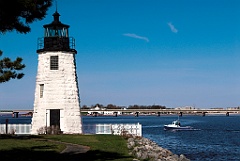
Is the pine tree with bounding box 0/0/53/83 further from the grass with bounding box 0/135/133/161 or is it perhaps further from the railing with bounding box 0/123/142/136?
the railing with bounding box 0/123/142/136

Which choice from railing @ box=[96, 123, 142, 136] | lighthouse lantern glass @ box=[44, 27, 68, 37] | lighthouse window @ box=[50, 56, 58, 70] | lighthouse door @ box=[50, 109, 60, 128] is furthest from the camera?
lighthouse door @ box=[50, 109, 60, 128]

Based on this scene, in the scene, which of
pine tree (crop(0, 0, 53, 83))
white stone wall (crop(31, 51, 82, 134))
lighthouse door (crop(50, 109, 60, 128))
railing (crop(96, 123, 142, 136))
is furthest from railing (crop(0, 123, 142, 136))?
→ pine tree (crop(0, 0, 53, 83))

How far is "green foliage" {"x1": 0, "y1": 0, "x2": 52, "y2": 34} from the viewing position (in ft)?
51.9

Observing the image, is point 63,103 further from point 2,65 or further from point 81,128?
point 2,65

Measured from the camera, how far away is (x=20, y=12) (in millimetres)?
16828

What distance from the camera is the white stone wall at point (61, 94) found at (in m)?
35.0

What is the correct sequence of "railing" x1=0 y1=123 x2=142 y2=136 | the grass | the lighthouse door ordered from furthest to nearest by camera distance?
the lighthouse door
"railing" x1=0 y1=123 x2=142 y2=136
the grass

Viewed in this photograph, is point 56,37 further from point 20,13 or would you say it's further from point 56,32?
point 20,13

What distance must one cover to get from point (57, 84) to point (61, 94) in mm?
916

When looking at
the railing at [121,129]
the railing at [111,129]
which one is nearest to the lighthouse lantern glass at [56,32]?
the railing at [111,129]

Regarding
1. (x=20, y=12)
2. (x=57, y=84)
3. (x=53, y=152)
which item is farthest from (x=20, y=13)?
(x=57, y=84)

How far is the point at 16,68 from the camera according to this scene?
3036 centimetres

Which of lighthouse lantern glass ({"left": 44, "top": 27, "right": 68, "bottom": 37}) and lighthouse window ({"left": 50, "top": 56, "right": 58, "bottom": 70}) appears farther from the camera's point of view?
lighthouse lantern glass ({"left": 44, "top": 27, "right": 68, "bottom": 37})

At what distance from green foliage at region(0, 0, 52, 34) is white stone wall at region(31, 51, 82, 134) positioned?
17597 mm
